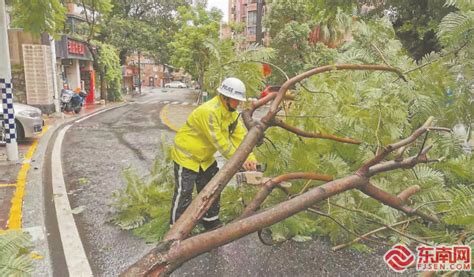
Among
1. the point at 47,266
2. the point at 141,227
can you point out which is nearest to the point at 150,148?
the point at 141,227

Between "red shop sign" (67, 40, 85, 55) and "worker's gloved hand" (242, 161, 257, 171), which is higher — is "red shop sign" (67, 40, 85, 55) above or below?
above

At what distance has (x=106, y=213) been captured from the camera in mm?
4703

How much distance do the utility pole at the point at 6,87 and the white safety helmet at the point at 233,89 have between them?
5373mm

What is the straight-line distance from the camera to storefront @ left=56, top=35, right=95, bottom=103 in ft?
67.3

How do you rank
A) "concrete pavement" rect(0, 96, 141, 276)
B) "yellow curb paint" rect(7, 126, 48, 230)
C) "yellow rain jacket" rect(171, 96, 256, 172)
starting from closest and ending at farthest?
"yellow rain jacket" rect(171, 96, 256, 172), "concrete pavement" rect(0, 96, 141, 276), "yellow curb paint" rect(7, 126, 48, 230)

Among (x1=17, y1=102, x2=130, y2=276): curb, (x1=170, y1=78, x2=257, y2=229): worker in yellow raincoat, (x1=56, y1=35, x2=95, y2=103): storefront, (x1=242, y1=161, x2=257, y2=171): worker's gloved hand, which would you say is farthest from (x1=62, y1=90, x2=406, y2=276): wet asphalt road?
(x1=56, y1=35, x2=95, y2=103): storefront

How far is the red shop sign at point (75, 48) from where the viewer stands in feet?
69.1

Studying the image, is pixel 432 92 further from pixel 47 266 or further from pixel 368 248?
pixel 47 266

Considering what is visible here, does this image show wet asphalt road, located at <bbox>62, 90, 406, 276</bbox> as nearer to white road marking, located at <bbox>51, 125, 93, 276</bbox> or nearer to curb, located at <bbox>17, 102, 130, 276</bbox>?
white road marking, located at <bbox>51, 125, 93, 276</bbox>

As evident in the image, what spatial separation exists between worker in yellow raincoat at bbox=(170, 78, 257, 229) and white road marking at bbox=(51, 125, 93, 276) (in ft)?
3.04

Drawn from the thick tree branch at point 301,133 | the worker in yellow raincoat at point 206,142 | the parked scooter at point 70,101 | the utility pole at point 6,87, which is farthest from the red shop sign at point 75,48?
the thick tree branch at point 301,133

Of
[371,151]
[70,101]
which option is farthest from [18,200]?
[70,101]

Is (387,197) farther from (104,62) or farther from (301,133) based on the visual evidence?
(104,62)

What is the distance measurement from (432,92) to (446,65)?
0.35 metres
